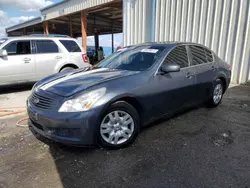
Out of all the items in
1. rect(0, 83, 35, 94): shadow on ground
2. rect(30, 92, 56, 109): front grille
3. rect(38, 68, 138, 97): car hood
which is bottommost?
rect(0, 83, 35, 94): shadow on ground

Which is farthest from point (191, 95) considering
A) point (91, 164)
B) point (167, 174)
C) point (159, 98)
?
point (91, 164)

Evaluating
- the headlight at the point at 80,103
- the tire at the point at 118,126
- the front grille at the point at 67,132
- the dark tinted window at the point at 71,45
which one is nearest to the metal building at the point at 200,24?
the dark tinted window at the point at 71,45

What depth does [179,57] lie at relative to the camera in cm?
423

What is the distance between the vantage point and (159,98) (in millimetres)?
3688

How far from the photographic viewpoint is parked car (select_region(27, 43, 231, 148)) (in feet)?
9.69

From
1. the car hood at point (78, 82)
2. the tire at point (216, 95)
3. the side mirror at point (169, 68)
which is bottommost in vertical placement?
the tire at point (216, 95)

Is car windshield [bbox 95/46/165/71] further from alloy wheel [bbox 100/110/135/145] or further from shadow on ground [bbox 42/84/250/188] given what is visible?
shadow on ground [bbox 42/84/250/188]

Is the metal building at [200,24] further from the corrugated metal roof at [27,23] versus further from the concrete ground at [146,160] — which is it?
the corrugated metal roof at [27,23]

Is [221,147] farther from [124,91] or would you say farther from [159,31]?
[159,31]

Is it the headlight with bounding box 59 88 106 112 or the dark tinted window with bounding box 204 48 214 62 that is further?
the dark tinted window with bounding box 204 48 214 62

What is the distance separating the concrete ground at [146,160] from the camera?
2.63 m

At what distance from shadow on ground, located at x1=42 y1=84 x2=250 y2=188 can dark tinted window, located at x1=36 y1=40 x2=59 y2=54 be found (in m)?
4.88

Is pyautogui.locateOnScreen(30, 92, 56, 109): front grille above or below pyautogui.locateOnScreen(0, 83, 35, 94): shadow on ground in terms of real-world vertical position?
above

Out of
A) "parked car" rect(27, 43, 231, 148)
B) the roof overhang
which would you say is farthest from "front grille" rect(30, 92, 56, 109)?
the roof overhang
